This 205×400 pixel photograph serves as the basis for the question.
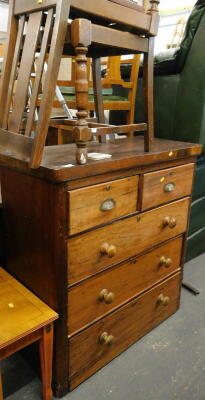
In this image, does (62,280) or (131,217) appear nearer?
(62,280)

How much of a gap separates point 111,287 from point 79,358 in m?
0.31

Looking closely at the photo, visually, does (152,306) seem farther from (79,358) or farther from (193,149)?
(193,149)

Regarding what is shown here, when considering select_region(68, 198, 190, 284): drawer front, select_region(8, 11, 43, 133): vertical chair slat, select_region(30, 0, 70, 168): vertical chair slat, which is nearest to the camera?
select_region(30, 0, 70, 168): vertical chair slat

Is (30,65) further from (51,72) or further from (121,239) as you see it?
(121,239)

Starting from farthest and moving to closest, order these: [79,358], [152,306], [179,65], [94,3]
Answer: [179,65], [152,306], [79,358], [94,3]

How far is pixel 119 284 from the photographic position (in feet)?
4.45

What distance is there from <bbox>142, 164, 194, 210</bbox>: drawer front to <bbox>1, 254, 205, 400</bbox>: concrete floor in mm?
725

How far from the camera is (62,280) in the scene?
1.10 meters

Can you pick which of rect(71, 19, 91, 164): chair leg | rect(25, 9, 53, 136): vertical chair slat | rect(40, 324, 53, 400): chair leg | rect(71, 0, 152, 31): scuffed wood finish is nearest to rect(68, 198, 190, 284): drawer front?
rect(40, 324, 53, 400): chair leg

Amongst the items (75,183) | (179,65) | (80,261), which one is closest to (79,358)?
(80,261)

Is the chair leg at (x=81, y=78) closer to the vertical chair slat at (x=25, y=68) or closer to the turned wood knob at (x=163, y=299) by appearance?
the vertical chair slat at (x=25, y=68)

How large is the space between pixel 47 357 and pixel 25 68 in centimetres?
103

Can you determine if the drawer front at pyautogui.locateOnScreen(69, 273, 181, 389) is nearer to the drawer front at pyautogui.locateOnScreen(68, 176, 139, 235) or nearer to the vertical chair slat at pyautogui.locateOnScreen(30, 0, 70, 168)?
the drawer front at pyautogui.locateOnScreen(68, 176, 139, 235)

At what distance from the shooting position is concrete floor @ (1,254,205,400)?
4.27 feet
